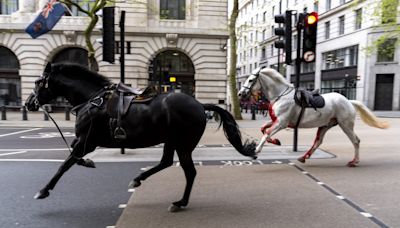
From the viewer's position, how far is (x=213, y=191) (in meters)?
5.13

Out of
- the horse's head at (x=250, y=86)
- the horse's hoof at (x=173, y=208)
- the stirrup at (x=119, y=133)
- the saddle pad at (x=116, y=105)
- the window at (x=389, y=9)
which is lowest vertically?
the horse's hoof at (x=173, y=208)

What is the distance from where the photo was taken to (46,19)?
16.5m

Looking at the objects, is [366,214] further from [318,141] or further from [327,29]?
[327,29]

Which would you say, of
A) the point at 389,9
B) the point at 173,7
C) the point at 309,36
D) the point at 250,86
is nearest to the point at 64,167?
the point at 250,86

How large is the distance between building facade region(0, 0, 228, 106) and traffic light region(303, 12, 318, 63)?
1753 centimetres

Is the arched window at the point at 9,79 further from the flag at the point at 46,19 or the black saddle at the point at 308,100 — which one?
the black saddle at the point at 308,100

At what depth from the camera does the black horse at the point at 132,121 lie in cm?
426

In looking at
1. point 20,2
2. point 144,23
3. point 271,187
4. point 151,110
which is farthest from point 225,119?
point 20,2

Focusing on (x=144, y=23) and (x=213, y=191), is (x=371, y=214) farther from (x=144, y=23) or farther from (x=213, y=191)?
(x=144, y=23)

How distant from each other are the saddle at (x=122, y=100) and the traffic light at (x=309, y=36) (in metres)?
5.05

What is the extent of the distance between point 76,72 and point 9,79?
26.4 m

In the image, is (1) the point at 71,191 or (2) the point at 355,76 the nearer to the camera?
(1) the point at 71,191

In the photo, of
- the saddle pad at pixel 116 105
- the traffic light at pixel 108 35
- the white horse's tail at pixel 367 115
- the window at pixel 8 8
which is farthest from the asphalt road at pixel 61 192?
the window at pixel 8 8

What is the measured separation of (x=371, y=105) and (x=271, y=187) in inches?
1332
